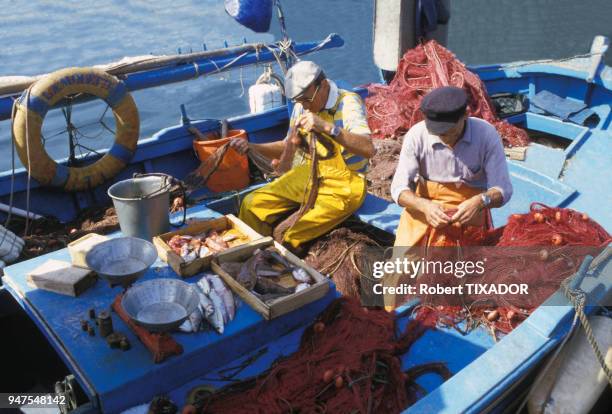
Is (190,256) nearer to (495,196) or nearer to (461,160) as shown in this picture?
(461,160)

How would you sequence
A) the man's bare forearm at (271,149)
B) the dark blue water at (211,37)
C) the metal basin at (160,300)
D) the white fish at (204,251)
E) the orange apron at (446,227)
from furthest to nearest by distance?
the dark blue water at (211,37) → the man's bare forearm at (271,149) → the white fish at (204,251) → the orange apron at (446,227) → the metal basin at (160,300)

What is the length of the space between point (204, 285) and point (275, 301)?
0.58 m

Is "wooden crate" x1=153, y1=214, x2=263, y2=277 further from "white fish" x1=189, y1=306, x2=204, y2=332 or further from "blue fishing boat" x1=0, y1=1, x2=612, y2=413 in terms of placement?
"white fish" x1=189, y1=306, x2=204, y2=332

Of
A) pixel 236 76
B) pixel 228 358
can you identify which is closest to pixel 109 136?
pixel 236 76

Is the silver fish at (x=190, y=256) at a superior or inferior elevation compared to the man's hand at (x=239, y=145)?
inferior

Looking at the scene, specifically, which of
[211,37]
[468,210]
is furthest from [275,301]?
[211,37]

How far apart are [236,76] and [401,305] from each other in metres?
20.2

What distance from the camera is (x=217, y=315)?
144 inches

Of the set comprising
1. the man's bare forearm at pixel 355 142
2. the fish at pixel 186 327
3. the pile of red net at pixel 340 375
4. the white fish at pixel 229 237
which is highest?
the man's bare forearm at pixel 355 142

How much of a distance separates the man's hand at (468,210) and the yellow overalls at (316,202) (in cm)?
139

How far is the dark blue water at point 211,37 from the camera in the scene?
19516mm

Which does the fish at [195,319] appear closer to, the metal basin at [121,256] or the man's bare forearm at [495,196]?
the metal basin at [121,256]

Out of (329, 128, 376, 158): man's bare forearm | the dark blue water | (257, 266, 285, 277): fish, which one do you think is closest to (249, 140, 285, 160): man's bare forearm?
(329, 128, 376, 158): man's bare forearm

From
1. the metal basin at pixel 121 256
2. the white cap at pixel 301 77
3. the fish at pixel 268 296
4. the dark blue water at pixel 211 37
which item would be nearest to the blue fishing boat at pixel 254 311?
the fish at pixel 268 296
